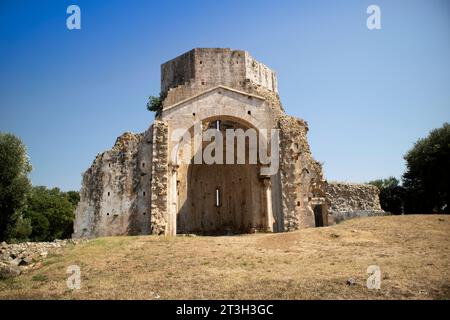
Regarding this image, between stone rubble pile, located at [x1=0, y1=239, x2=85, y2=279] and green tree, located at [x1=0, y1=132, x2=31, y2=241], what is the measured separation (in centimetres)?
721

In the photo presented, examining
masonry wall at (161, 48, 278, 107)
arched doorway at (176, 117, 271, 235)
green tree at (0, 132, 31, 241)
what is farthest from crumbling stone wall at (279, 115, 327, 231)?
green tree at (0, 132, 31, 241)

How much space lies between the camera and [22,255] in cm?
1374

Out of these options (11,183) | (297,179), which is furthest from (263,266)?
(11,183)

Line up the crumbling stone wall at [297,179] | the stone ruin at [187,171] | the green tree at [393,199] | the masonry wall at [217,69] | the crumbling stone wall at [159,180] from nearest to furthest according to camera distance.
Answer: the crumbling stone wall at [159,180]
the stone ruin at [187,171]
the crumbling stone wall at [297,179]
the masonry wall at [217,69]
the green tree at [393,199]

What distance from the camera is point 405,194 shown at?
1409 inches

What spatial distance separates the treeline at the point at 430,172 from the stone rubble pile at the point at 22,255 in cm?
2615

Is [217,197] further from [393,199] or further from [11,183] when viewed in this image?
[393,199]

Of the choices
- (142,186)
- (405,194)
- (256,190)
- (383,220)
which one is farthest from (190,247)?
(405,194)

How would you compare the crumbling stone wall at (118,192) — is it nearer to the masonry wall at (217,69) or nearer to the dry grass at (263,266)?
the dry grass at (263,266)

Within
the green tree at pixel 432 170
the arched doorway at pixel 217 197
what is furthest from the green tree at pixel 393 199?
the arched doorway at pixel 217 197

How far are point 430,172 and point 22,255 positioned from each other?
28.3 m

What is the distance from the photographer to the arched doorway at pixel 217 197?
1011 inches

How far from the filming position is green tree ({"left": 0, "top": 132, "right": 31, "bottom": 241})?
844 inches
